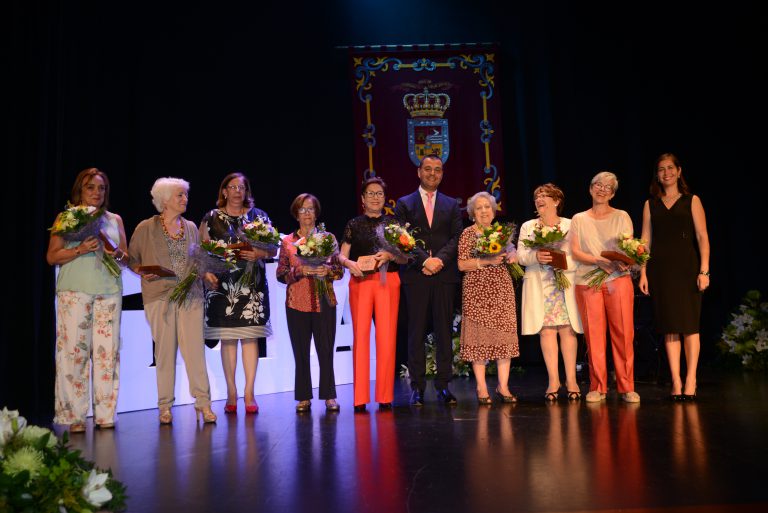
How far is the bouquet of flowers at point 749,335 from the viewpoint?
7062mm

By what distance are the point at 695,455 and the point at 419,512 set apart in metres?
1.41

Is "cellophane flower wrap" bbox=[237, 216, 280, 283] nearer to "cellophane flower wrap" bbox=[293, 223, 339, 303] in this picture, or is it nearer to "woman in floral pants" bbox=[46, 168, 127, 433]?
"cellophane flower wrap" bbox=[293, 223, 339, 303]

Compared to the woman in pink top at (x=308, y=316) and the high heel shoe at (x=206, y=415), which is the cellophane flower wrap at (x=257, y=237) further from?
the high heel shoe at (x=206, y=415)

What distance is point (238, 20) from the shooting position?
769 cm

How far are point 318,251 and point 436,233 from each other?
0.91 m

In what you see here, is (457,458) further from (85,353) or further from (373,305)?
(85,353)

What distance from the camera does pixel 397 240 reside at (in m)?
4.98

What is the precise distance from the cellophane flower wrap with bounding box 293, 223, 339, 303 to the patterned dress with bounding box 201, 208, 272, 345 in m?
0.38

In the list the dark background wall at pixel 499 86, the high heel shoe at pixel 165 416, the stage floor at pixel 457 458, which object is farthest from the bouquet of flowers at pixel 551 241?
the dark background wall at pixel 499 86

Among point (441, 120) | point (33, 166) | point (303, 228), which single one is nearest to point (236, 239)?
point (303, 228)

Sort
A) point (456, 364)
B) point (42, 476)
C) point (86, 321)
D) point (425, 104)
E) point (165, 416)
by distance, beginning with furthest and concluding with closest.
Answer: point (425, 104) → point (456, 364) → point (165, 416) → point (86, 321) → point (42, 476)

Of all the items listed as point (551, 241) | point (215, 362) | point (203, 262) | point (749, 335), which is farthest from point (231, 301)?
point (749, 335)

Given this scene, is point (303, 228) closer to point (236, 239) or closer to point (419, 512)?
point (236, 239)

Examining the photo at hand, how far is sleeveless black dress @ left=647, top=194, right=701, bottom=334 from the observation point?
5098 millimetres
